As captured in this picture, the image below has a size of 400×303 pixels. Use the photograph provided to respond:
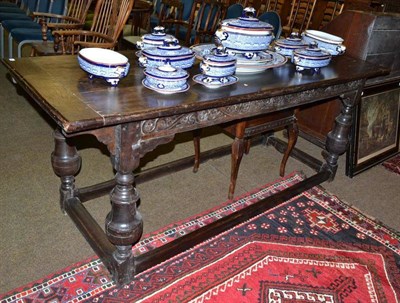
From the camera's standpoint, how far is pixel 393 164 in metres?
3.08

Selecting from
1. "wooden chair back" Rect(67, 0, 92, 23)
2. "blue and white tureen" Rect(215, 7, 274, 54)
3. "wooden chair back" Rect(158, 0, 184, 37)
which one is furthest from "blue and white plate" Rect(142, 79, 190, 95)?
"wooden chair back" Rect(158, 0, 184, 37)

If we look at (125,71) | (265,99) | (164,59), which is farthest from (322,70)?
(125,71)

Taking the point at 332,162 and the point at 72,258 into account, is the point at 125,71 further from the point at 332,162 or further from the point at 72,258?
the point at 332,162

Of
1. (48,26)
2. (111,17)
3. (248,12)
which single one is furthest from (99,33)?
(248,12)

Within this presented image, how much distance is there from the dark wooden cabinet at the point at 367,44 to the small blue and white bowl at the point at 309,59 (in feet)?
2.67

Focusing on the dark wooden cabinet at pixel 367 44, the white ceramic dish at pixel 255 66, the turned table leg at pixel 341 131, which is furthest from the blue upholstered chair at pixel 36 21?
the turned table leg at pixel 341 131

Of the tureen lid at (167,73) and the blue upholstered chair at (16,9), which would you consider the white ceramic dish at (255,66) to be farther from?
the blue upholstered chair at (16,9)

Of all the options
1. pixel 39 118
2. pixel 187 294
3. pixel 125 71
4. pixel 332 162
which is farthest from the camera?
pixel 39 118

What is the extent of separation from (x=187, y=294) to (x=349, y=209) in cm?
126

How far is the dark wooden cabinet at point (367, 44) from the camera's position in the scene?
277cm

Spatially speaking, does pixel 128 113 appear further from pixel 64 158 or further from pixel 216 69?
pixel 64 158

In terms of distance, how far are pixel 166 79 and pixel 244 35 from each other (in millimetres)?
526

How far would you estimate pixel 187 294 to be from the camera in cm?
171

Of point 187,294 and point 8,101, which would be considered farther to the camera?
point 8,101
